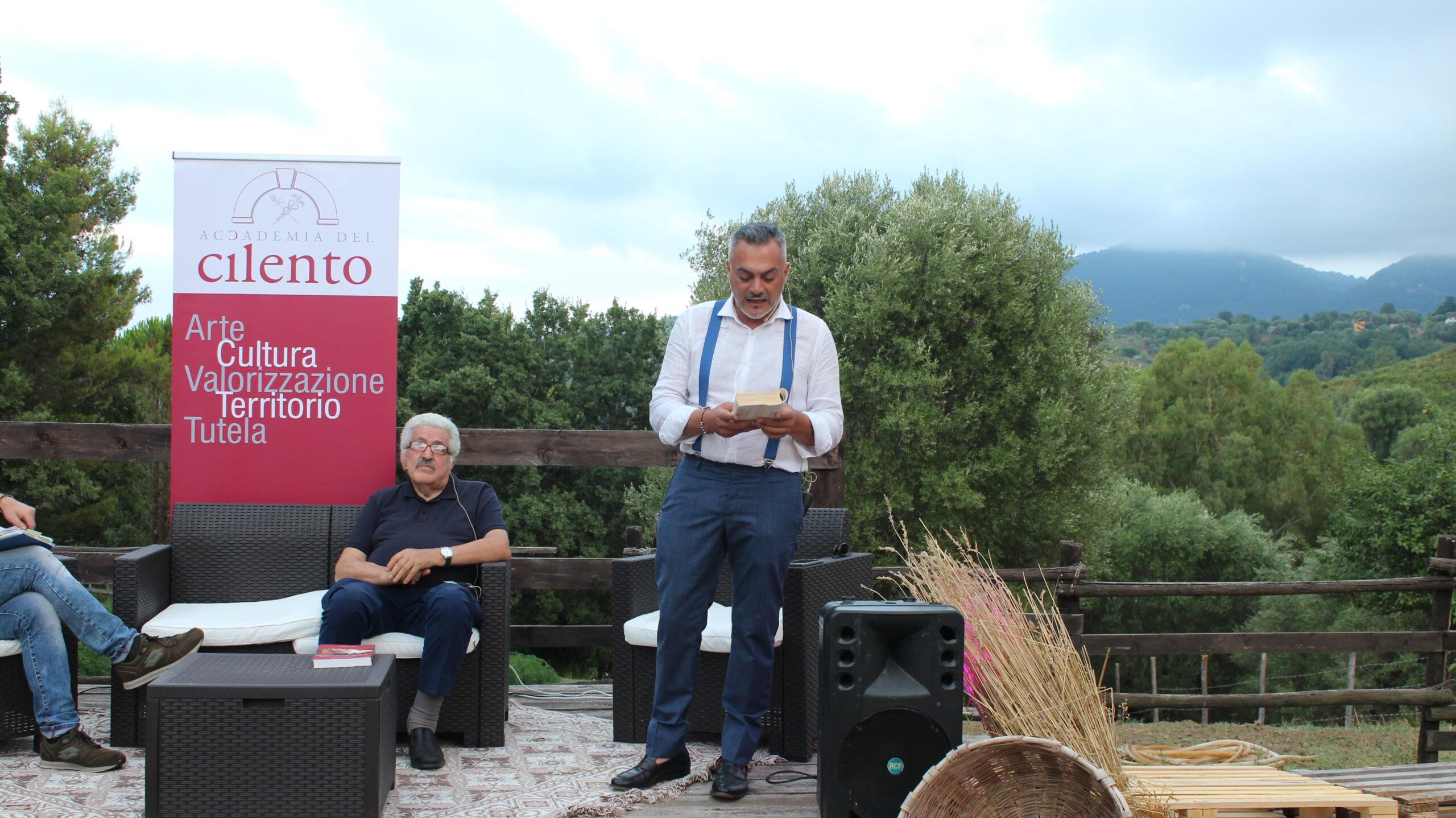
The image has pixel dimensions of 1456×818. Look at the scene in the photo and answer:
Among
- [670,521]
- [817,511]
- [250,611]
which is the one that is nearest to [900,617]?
[670,521]

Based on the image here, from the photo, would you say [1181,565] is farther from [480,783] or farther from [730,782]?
[480,783]

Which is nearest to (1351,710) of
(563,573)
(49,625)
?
(563,573)

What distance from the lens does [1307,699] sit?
524 centimetres

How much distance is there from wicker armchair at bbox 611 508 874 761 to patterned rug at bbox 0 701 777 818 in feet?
0.35

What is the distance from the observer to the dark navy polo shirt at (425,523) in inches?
130

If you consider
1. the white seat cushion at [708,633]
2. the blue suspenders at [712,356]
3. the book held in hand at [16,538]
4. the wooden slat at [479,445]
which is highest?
the blue suspenders at [712,356]

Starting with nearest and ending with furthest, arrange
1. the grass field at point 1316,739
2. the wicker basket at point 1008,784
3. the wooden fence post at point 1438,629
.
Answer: the wicker basket at point 1008,784, the wooden fence post at point 1438,629, the grass field at point 1316,739

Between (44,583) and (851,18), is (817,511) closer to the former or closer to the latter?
(44,583)

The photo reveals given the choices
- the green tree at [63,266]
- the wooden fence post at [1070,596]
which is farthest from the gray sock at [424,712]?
the green tree at [63,266]

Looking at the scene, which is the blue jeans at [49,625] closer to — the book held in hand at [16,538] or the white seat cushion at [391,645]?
the book held in hand at [16,538]

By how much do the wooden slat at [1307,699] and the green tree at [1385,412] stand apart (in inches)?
1376

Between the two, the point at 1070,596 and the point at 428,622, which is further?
the point at 1070,596

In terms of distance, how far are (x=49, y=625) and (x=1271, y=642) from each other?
5.76 m

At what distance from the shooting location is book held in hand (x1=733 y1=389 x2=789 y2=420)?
2494mm
